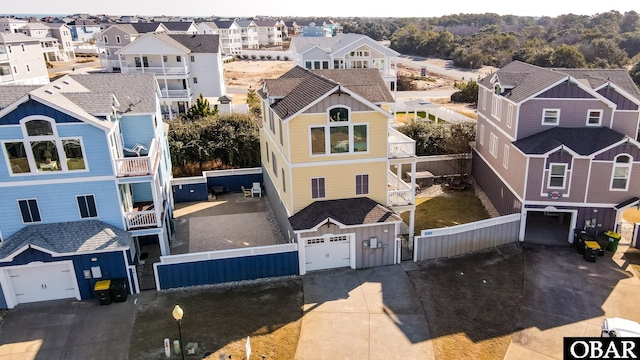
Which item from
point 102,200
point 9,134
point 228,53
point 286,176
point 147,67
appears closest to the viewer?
point 9,134

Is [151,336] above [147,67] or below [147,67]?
below

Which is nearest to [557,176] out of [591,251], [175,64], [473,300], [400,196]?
[591,251]

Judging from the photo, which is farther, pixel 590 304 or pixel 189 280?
pixel 189 280

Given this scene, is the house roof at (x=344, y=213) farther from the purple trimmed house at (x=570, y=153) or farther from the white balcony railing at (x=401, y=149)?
the purple trimmed house at (x=570, y=153)

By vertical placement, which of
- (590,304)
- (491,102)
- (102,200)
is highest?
(491,102)

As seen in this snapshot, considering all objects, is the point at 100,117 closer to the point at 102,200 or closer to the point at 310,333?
the point at 102,200

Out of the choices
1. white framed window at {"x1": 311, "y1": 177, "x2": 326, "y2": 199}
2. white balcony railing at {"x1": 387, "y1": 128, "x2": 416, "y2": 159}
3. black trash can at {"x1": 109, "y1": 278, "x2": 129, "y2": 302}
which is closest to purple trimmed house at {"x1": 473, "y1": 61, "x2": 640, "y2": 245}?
white balcony railing at {"x1": 387, "y1": 128, "x2": 416, "y2": 159}

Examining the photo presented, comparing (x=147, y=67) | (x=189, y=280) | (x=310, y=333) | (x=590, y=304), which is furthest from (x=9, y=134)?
(x=147, y=67)

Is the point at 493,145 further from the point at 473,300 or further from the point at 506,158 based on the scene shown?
the point at 473,300
